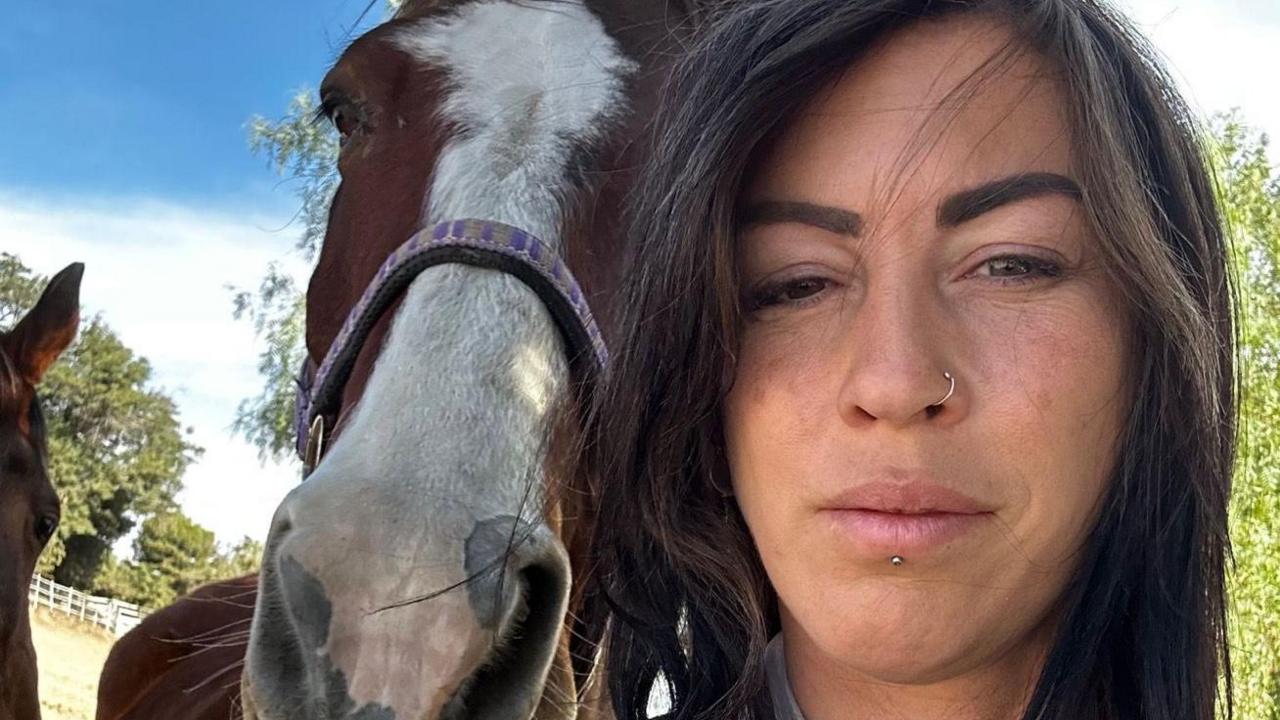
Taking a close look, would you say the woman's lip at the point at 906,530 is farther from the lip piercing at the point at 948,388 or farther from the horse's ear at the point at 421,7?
the horse's ear at the point at 421,7

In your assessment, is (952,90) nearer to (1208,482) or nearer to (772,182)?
(772,182)

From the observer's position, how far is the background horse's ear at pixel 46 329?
14.3ft

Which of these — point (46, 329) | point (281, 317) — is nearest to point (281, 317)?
point (281, 317)

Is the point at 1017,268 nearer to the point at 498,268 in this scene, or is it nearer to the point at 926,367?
the point at 926,367

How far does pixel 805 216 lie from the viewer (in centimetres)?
119

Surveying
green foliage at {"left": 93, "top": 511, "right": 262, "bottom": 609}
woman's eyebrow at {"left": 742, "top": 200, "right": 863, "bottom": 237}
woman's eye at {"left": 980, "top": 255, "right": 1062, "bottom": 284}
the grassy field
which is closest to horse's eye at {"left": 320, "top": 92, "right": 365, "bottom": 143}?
woman's eyebrow at {"left": 742, "top": 200, "right": 863, "bottom": 237}

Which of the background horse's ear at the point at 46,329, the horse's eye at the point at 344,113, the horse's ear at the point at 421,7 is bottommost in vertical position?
the background horse's ear at the point at 46,329

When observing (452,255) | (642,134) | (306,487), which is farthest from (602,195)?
(306,487)

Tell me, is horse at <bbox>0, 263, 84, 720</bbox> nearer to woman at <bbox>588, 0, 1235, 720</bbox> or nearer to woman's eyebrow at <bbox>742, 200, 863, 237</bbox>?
woman at <bbox>588, 0, 1235, 720</bbox>

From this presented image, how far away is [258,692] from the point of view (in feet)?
5.04

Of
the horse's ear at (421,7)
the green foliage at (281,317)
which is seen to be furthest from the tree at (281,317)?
the horse's ear at (421,7)

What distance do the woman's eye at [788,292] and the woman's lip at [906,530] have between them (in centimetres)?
25

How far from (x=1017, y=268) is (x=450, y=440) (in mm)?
822

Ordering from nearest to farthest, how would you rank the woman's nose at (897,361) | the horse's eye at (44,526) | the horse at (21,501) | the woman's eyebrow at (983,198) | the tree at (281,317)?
1. the woman's nose at (897,361)
2. the woman's eyebrow at (983,198)
3. the horse at (21,501)
4. the horse's eye at (44,526)
5. the tree at (281,317)
